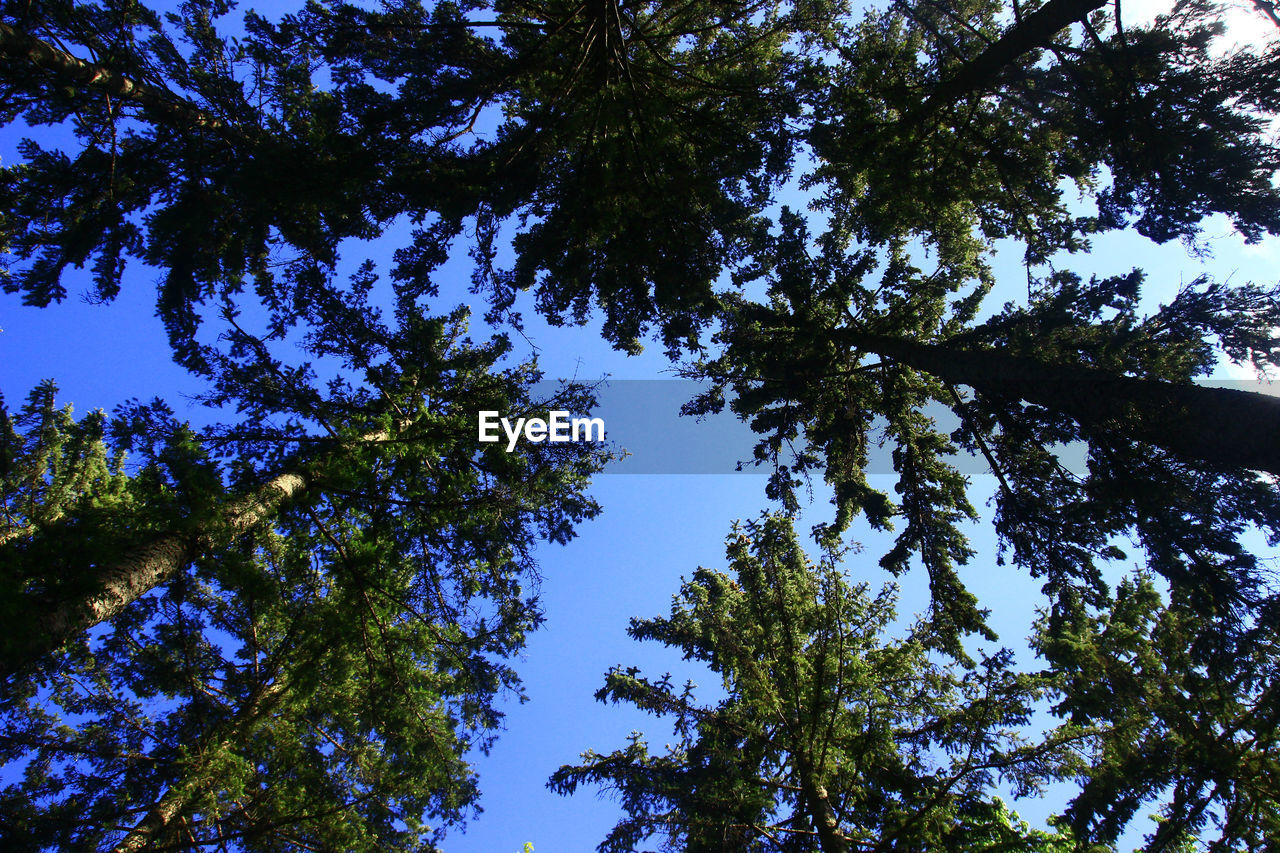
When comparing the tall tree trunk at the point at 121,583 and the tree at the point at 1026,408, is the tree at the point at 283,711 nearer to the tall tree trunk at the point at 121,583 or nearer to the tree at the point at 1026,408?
the tall tree trunk at the point at 121,583

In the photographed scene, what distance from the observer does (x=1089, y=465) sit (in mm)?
6023

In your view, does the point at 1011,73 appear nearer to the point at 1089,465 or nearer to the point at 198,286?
the point at 1089,465

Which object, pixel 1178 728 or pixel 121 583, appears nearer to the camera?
pixel 121 583

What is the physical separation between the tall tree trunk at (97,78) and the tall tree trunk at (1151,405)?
9245 millimetres

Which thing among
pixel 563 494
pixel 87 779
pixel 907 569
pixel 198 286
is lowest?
pixel 87 779

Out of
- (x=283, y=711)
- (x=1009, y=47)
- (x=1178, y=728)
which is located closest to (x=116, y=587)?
(x=283, y=711)

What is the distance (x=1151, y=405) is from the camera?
5.10 meters

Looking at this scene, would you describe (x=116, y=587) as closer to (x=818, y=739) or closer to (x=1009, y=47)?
(x=818, y=739)

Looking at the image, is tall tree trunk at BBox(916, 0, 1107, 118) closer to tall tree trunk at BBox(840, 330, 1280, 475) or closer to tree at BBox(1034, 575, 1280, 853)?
tall tree trunk at BBox(840, 330, 1280, 475)

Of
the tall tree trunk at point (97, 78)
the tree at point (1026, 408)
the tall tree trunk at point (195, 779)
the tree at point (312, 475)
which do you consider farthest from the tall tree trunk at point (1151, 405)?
the tall tree trunk at point (97, 78)

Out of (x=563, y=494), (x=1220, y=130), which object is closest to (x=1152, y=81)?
(x=1220, y=130)

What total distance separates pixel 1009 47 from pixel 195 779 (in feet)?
36.8

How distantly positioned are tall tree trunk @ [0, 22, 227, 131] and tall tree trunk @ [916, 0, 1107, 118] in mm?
8761

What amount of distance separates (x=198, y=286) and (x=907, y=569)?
9.16 m
